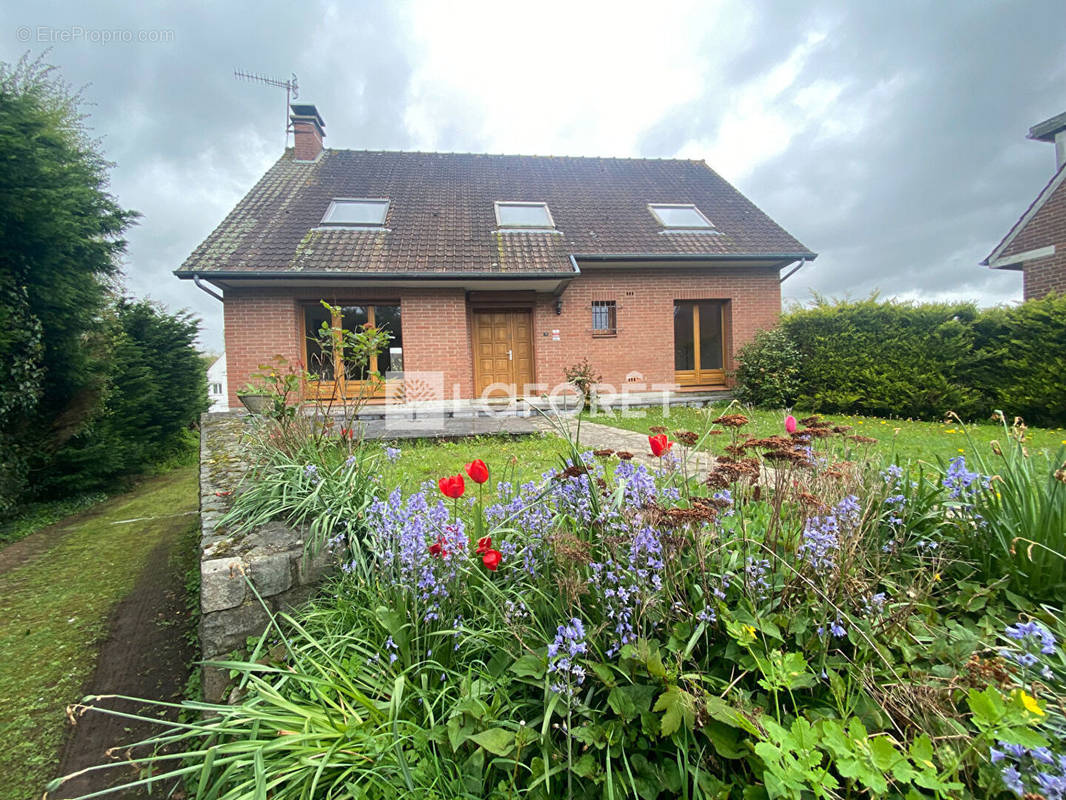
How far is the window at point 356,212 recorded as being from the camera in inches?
380

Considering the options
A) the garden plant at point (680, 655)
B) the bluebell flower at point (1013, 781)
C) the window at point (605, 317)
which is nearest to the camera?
the bluebell flower at point (1013, 781)

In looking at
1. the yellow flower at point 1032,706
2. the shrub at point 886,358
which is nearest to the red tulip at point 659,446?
the yellow flower at point 1032,706

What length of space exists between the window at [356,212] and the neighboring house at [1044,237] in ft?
48.1

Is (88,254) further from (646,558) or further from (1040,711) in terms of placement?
(1040,711)

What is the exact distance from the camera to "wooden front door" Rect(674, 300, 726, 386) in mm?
10728

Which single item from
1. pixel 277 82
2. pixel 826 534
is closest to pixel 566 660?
pixel 826 534

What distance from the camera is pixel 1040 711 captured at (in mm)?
800

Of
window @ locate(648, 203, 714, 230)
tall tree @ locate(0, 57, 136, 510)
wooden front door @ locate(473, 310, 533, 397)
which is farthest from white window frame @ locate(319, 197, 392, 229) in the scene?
window @ locate(648, 203, 714, 230)

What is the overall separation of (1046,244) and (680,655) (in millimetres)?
14942

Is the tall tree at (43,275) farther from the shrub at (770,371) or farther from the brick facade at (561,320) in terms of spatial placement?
the shrub at (770,371)

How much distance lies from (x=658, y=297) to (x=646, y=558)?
9779mm

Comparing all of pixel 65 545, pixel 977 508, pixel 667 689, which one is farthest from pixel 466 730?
pixel 65 545

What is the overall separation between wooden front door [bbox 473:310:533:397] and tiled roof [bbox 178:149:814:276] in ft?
4.94

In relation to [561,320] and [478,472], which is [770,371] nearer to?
[561,320]
